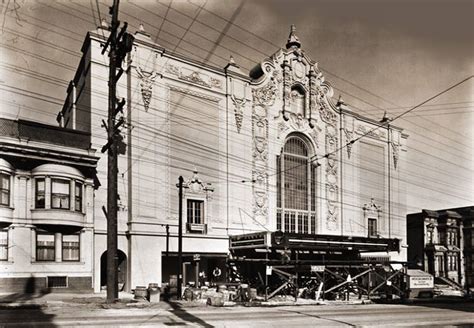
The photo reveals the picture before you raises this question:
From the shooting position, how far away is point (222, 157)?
38.5m

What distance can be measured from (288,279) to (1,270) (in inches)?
643

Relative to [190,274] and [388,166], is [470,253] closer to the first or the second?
[388,166]

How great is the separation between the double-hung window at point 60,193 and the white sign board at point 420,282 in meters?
24.5

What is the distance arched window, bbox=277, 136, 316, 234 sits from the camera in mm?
42625

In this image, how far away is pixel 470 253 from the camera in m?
57.8

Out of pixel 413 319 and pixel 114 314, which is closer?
pixel 114 314

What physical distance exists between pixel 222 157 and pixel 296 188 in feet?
29.4

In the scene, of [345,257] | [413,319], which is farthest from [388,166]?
[413,319]

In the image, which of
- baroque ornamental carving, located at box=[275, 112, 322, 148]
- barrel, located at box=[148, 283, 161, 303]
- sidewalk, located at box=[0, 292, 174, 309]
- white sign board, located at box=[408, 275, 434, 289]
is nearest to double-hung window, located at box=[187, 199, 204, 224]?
baroque ornamental carving, located at box=[275, 112, 322, 148]

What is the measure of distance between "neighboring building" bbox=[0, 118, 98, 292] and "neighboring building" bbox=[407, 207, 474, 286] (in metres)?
38.4

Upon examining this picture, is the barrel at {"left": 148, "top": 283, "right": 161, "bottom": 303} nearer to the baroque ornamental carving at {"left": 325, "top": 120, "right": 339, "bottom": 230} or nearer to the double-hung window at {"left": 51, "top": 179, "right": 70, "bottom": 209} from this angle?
the double-hung window at {"left": 51, "top": 179, "right": 70, "bottom": 209}

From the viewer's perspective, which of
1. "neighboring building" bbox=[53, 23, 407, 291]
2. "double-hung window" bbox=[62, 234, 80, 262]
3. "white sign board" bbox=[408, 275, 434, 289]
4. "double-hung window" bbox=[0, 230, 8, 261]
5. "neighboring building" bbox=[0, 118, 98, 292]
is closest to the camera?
"double-hung window" bbox=[0, 230, 8, 261]

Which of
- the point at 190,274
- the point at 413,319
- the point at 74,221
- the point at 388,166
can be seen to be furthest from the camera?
the point at 388,166

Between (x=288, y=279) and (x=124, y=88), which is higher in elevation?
(x=124, y=88)
